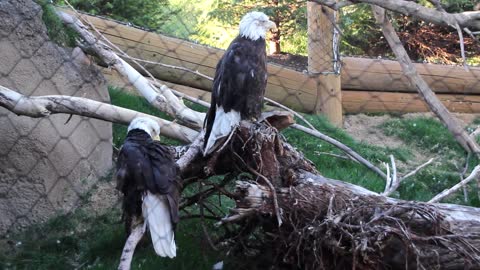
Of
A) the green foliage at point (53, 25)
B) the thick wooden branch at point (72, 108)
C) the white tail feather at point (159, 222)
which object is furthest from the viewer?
the green foliage at point (53, 25)

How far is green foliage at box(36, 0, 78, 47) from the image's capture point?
3.67 meters

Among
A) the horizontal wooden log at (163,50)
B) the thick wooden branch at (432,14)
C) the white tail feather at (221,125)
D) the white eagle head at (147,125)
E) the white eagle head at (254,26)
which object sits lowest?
the white eagle head at (147,125)

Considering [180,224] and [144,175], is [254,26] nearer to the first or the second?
[180,224]

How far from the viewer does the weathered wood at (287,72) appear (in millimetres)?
3979

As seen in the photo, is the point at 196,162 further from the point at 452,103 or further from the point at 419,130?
the point at 452,103

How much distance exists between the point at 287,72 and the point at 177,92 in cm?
117

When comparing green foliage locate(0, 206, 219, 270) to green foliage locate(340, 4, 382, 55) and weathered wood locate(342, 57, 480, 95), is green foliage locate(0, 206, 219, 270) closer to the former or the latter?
weathered wood locate(342, 57, 480, 95)

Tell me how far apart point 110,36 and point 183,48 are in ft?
1.43

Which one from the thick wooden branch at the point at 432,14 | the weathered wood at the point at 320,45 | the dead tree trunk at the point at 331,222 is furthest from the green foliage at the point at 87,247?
the weathered wood at the point at 320,45

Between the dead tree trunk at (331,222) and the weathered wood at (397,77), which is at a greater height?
the weathered wood at (397,77)

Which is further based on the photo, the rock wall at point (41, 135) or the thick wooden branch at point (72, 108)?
the rock wall at point (41, 135)

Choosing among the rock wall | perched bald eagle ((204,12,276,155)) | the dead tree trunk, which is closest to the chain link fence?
the rock wall

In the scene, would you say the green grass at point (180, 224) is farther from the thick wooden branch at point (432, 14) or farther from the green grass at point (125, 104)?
the thick wooden branch at point (432, 14)

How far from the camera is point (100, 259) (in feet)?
9.75
